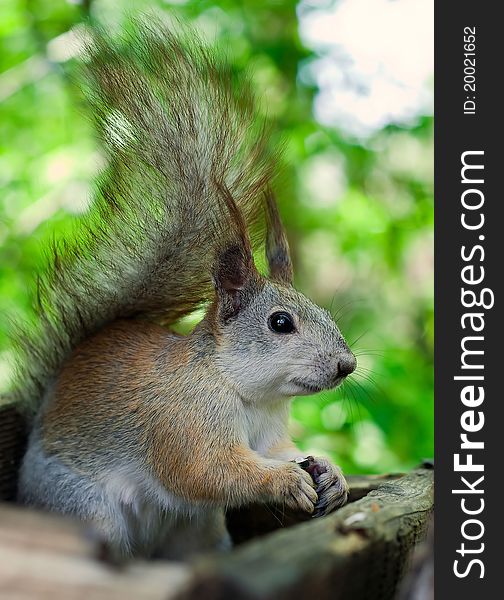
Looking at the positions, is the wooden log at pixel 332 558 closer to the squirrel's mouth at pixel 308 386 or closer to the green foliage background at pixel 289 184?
the squirrel's mouth at pixel 308 386

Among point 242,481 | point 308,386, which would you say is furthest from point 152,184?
point 242,481

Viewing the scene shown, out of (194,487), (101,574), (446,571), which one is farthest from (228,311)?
(101,574)

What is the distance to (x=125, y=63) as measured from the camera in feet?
5.65

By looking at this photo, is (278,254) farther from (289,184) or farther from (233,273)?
(289,184)

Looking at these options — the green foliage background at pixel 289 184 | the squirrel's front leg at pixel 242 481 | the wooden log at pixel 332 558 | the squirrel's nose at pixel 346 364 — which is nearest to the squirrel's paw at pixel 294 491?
the squirrel's front leg at pixel 242 481

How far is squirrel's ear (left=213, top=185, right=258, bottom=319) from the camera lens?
1.73 metres

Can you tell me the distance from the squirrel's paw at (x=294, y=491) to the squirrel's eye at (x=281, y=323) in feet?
1.07

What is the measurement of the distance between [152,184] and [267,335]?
0.43m

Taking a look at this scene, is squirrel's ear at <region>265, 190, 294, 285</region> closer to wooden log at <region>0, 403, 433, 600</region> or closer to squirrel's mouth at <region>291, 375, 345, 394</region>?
squirrel's mouth at <region>291, 375, 345, 394</region>

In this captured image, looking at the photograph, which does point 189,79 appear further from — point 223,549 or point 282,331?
point 223,549

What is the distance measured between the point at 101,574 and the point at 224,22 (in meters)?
2.87

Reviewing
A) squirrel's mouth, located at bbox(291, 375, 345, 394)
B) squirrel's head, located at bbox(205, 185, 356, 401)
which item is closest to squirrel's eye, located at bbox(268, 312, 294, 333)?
squirrel's head, located at bbox(205, 185, 356, 401)

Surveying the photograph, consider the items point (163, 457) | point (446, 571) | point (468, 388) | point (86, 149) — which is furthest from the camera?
point (86, 149)

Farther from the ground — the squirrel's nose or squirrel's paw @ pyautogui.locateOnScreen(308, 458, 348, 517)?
the squirrel's nose
